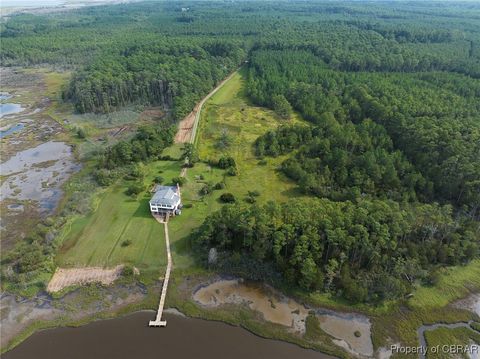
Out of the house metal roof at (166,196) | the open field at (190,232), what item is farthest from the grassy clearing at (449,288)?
the house metal roof at (166,196)

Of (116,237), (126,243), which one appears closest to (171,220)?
(126,243)

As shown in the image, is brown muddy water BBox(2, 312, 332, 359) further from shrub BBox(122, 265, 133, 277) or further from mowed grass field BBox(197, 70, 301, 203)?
mowed grass field BBox(197, 70, 301, 203)

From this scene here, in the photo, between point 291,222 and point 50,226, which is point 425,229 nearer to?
point 291,222

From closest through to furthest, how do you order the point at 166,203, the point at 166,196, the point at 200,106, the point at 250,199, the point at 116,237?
the point at 116,237
the point at 166,203
the point at 166,196
the point at 250,199
the point at 200,106

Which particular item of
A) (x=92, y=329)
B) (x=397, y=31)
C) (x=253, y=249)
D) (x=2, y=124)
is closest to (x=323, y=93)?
(x=253, y=249)

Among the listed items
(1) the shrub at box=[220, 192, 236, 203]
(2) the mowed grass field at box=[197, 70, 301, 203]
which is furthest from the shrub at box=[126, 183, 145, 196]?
(2) the mowed grass field at box=[197, 70, 301, 203]

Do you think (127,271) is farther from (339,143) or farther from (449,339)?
(339,143)
